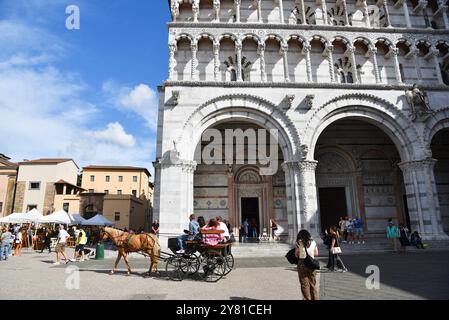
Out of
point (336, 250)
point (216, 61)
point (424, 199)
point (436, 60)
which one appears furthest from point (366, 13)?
point (336, 250)

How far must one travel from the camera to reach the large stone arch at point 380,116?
48.6 ft

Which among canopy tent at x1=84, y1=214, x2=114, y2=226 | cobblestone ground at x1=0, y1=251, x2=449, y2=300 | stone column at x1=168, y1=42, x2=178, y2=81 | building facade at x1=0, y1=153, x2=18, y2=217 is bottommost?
cobblestone ground at x1=0, y1=251, x2=449, y2=300

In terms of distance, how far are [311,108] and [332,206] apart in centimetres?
686

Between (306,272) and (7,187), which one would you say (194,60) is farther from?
(7,187)

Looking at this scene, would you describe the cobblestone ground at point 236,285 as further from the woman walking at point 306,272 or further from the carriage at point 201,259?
the woman walking at point 306,272

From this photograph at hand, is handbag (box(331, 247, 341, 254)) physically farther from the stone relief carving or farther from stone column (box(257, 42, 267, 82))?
the stone relief carving

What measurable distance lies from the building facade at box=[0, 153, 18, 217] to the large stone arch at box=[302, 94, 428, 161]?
3223cm

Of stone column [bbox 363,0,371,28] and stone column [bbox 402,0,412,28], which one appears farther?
stone column [bbox 402,0,412,28]

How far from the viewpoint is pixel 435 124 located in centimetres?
1507

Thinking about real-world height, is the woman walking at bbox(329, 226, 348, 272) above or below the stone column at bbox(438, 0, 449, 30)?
below

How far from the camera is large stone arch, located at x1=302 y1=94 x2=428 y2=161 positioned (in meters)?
14.8

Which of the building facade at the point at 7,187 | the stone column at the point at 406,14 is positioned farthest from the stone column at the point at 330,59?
the building facade at the point at 7,187

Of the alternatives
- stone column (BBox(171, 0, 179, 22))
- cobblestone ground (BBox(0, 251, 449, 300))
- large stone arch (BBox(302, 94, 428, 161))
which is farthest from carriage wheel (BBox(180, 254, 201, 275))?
stone column (BBox(171, 0, 179, 22))

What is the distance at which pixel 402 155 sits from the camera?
15.3 m
